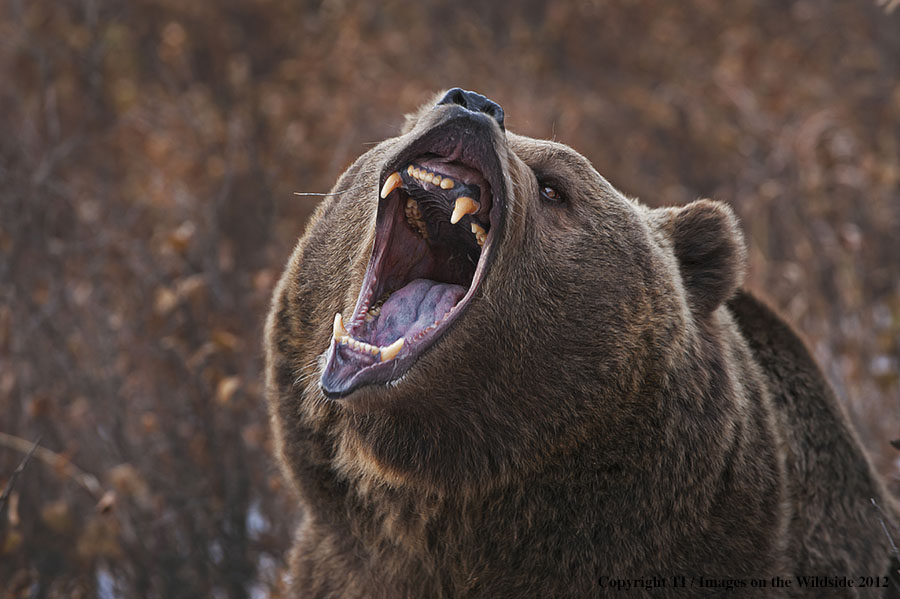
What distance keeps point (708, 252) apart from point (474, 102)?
0.99 metres

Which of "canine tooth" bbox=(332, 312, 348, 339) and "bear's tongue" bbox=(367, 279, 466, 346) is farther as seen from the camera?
"bear's tongue" bbox=(367, 279, 466, 346)

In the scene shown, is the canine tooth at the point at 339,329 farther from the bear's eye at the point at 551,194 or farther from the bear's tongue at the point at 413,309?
the bear's eye at the point at 551,194

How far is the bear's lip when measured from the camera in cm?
258

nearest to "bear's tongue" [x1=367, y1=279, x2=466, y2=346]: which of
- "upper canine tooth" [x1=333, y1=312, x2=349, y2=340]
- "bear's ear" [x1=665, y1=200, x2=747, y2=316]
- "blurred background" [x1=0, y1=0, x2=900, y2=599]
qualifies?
"upper canine tooth" [x1=333, y1=312, x2=349, y2=340]

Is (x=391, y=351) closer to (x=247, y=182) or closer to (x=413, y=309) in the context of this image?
(x=413, y=309)

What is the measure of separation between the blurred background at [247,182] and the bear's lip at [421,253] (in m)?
0.78

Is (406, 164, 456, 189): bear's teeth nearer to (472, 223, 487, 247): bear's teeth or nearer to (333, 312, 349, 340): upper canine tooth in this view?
(472, 223, 487, 247): bear's teeth

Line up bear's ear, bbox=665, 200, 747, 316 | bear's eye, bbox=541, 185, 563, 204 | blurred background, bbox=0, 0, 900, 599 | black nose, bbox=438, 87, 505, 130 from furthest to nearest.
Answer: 1. blurred background, bbox=0, 0, 900, 599
2. bear's ear, bbox=665, 200, 747, 316
3. bear's eye, bbox=541, 185, 563, 204
4. black nose, bbox=438, 87, 505, 130

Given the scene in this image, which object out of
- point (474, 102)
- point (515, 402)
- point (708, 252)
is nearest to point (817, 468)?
point (708, 252)

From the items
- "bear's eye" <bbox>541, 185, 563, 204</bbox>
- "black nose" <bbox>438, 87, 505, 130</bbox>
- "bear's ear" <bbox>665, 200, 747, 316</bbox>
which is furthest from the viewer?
"bear's ear" <bbox>665, 200, 747, 316</bbox>

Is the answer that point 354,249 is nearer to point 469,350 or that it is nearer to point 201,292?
point 469,350

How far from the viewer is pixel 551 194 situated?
2.94m

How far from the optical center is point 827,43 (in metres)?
9.60

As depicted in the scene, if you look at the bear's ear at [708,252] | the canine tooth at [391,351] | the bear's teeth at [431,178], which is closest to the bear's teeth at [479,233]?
the bear's teeth at [431,178]
